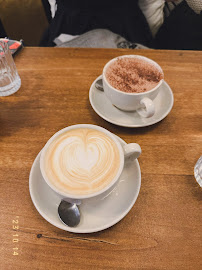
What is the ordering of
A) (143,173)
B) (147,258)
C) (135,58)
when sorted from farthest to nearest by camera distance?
(135,58)
(143,173)
(147,258)

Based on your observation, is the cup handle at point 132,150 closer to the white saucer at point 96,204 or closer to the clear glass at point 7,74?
the white saucer at point 96,204

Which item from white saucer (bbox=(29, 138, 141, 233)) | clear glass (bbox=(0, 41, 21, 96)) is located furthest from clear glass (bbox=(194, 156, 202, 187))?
clear glass (bbox=(0, 41, 21, 96))

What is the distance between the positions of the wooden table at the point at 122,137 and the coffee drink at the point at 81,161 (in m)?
0.12

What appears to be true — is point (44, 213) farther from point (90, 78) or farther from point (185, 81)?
point (185, 81)

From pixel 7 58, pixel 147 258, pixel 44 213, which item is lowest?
pixel 147 258

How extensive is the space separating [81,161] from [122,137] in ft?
0.71

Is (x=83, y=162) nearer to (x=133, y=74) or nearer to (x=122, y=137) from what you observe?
(x=122, y=137)

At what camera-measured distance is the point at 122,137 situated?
708 millimetres

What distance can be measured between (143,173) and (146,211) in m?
0.11

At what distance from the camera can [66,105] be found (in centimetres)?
81

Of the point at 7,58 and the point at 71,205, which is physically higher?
the point at 7,58

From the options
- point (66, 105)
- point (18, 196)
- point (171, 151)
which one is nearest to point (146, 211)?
point (171, 151)

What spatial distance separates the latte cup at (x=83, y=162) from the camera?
0.48 meters

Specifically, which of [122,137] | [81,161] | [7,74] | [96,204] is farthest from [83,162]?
[7,74]
